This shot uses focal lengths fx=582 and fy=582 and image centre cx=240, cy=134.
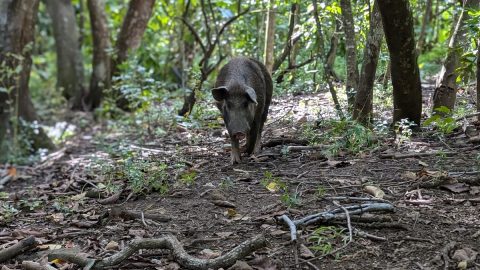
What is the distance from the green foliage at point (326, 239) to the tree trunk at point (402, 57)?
2.40 meters

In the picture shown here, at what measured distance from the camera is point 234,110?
672cm

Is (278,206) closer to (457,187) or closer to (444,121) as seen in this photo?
(457,187)

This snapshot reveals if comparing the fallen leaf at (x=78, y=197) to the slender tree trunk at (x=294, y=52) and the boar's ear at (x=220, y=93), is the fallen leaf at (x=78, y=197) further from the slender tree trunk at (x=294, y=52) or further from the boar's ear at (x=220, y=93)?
the slender tree trunk at (x=294, y=52)

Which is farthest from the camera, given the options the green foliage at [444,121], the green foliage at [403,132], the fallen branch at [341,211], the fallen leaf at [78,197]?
the green foliage at [403,132]

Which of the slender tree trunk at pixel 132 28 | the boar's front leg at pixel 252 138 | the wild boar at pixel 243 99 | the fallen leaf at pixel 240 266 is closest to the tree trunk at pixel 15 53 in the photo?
the slender tree trunk at pixel 132 28

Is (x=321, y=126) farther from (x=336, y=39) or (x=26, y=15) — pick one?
(x=26, y=15)

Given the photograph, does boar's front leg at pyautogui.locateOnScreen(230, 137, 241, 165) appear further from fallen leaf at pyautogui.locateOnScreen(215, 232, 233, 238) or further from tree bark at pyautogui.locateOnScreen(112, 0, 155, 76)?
tree bark at pyautogui.locateOnScreen(112, 0, 155, 76)

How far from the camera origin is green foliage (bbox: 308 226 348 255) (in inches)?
156

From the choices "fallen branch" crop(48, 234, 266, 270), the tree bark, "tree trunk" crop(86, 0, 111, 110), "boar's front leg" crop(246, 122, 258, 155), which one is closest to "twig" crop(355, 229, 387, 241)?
"fallen branch" crop(48, 234, 266, 270)

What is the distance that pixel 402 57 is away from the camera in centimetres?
Result: 602

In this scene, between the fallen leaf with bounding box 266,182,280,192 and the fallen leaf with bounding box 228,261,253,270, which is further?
the fallen leaf with bounding box 266,182,280,192

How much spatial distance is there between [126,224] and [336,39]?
4840 mm

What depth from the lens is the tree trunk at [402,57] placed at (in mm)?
5572

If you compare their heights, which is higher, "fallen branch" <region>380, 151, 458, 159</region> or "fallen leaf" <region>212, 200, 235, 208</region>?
"fallen branch" <region>380, 151, 458, 159</region>
